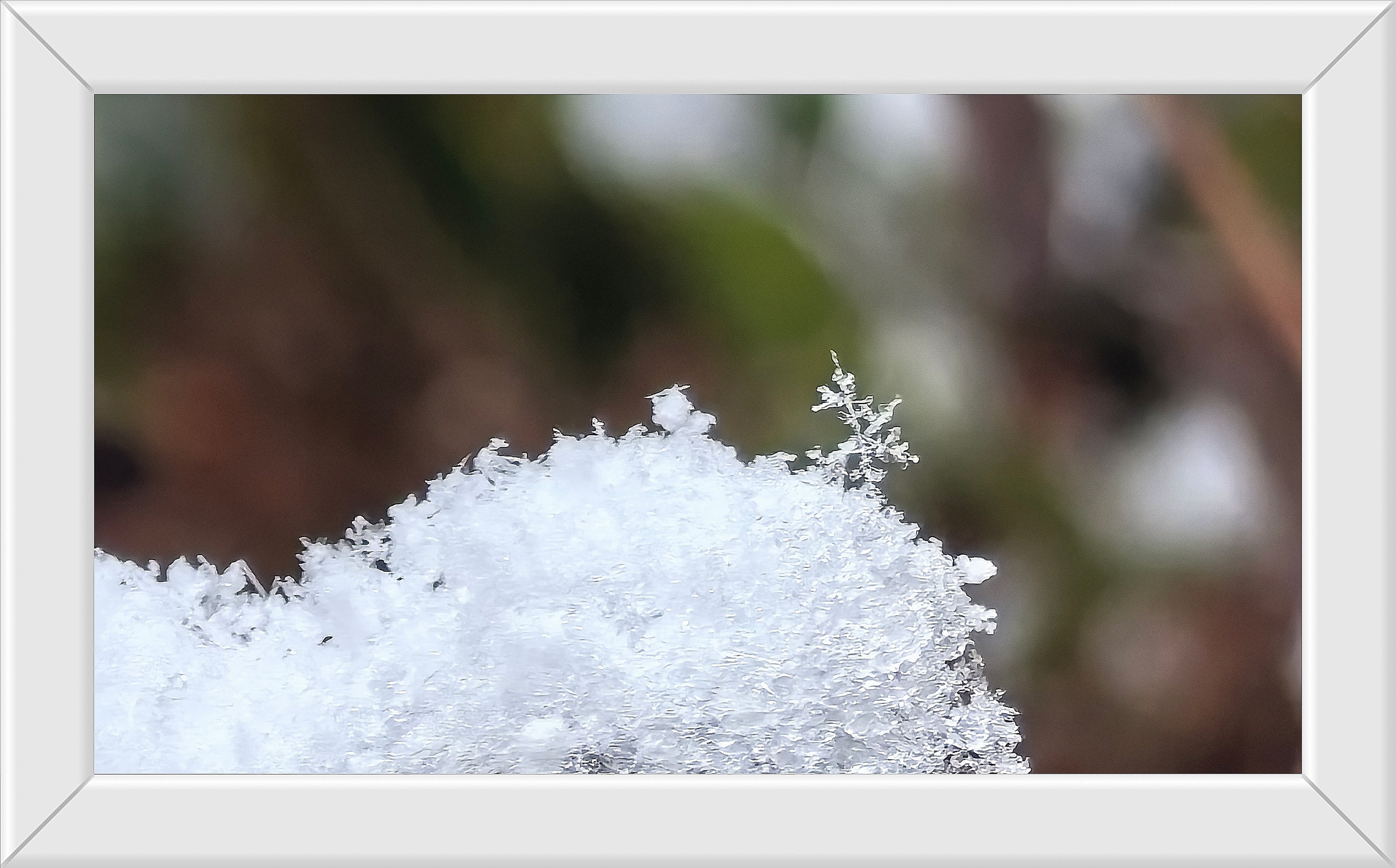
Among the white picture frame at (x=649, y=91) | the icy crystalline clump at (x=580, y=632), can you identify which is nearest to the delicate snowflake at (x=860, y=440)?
the icy crystalline clump at (x=580, y=632)

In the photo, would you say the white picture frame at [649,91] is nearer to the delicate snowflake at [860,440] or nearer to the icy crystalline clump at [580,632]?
the icy crystalline clump at [580,632]

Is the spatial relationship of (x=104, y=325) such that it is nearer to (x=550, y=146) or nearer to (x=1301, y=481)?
(x=550, y=146)

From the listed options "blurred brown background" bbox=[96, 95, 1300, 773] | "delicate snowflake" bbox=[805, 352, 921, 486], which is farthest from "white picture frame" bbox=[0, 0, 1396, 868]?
"delicate snowflake" bbox=[805, 352, 921, 486]

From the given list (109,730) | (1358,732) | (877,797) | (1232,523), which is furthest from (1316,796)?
(109,730)

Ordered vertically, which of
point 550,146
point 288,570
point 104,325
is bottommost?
point 288,570

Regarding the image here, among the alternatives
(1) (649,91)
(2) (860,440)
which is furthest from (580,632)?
(1) (649,91)

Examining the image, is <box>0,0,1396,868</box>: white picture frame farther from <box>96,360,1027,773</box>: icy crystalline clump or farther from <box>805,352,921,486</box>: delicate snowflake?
<box>805,352,921,486</box>: delicate snowflake
